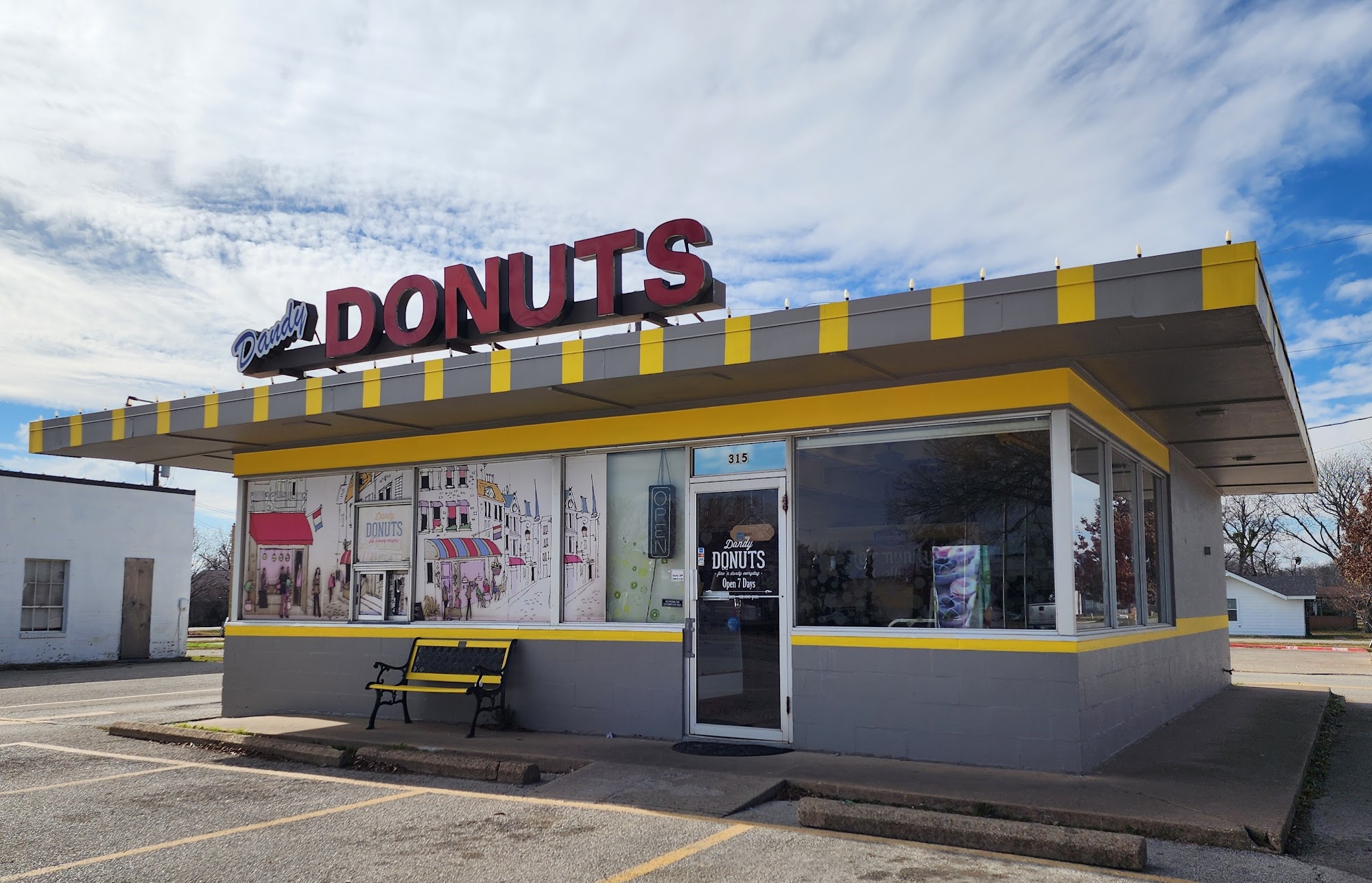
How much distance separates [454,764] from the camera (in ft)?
27.8

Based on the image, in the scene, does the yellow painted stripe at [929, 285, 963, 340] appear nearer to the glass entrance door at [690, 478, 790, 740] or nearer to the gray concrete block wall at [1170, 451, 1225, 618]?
the glass entrance door at [690, 478, 790, 740]

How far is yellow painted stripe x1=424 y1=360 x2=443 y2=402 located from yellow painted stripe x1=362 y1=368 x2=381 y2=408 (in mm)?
551

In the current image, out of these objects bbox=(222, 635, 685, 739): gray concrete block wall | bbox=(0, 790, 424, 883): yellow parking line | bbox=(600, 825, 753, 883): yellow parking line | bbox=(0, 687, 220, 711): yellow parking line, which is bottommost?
bbox=(0, 687, 220, 711): yellow parking line

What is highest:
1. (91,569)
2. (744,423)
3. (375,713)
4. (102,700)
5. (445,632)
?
(744,423)

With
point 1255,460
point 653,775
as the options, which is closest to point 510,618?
point 653,775

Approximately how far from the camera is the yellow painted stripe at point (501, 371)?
9.42m

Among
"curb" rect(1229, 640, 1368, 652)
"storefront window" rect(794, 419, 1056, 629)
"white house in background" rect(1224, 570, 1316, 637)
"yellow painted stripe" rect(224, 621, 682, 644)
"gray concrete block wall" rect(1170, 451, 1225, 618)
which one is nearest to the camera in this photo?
"storefront window" rect(794, 419, 1056, 629)

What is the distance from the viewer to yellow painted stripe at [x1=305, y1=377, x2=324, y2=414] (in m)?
10.5

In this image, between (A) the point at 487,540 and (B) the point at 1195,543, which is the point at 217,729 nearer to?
(A) the point at 487,540

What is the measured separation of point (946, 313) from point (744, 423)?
2708 mm

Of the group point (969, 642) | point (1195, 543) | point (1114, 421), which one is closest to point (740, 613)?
point (969, 642)

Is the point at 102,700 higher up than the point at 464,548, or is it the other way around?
the point at 464,548

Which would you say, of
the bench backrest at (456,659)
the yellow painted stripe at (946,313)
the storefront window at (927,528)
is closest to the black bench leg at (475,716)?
the bench backrest at (456,659)

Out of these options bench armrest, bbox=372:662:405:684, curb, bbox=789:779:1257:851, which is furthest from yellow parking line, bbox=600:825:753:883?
bench armrest, bbox=372:662:405:684
